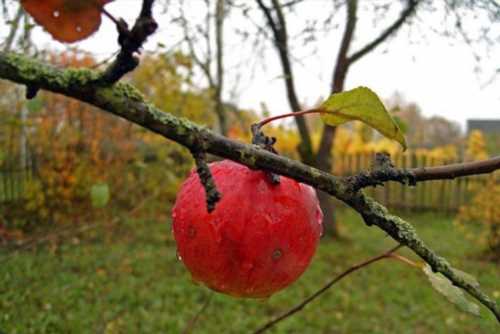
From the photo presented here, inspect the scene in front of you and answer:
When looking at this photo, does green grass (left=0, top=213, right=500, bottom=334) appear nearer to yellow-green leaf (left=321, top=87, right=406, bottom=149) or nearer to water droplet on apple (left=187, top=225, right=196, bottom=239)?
water droplet on apple (left=187, top=225, right=196, bottom=239)

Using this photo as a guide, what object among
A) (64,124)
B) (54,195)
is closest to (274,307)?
(54,195)

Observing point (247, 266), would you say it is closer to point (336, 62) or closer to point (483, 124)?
point (336, 62)

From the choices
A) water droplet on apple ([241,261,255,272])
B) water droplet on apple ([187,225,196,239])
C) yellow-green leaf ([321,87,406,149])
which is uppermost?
yellow-green leaf ([321,87,406,149])

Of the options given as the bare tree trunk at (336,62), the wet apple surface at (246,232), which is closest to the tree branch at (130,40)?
the wet apple surface at (246,232)

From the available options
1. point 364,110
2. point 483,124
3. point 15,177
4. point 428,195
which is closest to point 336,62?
point 15,177

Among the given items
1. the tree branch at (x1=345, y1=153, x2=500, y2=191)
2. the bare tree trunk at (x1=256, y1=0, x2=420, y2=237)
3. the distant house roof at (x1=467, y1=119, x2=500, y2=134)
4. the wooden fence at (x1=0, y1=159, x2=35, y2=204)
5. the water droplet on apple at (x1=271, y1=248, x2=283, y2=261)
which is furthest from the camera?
the distant house roof at (x1=467, y1=119, x2=500, y2=134)

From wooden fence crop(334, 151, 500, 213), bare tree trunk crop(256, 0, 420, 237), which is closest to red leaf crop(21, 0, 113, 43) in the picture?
bare tree trunk crop(256, 0, 420, 237)

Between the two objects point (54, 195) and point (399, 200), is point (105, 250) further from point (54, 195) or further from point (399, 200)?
point (399, 200)
